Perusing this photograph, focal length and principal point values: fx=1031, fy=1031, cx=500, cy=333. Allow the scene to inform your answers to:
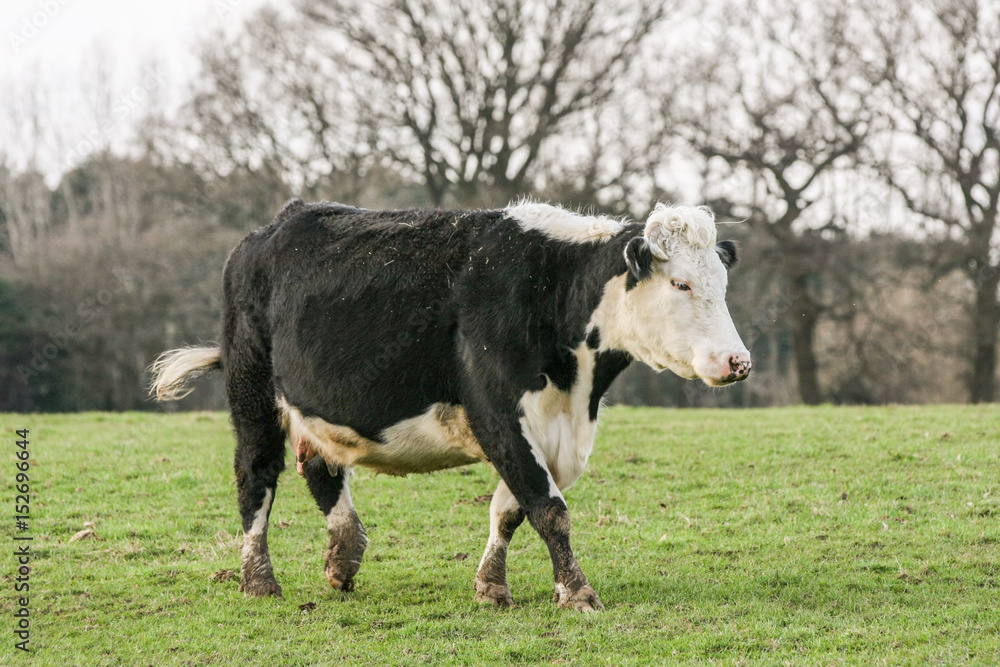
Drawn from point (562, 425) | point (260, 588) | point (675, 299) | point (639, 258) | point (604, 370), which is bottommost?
point (260, 588)

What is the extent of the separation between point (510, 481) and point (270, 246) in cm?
277

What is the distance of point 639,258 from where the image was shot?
6.33m

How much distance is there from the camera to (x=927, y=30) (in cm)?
2880

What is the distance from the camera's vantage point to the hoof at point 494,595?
6.71 metres

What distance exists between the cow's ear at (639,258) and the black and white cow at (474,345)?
0.01 metres

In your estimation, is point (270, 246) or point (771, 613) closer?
point (771, 613)

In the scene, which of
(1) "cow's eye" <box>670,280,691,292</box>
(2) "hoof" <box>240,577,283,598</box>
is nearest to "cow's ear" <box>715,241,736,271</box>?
(1) "cow's eye" <box>670,280,691,292</box>

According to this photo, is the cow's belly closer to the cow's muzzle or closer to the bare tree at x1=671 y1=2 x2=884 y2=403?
the cow's muzzle

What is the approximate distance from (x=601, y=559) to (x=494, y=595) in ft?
5.04

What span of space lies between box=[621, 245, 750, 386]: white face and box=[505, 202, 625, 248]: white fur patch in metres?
0.58

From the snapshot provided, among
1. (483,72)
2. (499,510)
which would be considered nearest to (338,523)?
(499,510)

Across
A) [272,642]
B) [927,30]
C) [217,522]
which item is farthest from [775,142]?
[272,642]

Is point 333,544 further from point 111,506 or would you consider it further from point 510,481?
point 111,506

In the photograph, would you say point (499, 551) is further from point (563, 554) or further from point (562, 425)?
point (562, 425)
